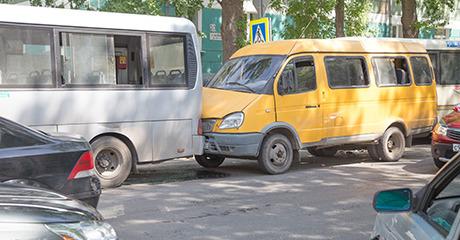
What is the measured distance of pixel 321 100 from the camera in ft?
32.0

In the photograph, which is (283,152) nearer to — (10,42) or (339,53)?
(339,53)

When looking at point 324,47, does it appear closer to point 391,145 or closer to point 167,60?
point 391,145

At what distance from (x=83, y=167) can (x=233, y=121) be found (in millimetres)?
4006

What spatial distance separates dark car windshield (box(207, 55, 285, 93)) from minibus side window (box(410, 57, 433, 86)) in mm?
3692

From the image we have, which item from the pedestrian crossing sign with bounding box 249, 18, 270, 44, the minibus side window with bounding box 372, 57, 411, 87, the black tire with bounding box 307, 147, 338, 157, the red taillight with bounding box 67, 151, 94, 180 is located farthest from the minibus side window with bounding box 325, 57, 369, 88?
the red taillight with bounding box 67, 151, 94, 180

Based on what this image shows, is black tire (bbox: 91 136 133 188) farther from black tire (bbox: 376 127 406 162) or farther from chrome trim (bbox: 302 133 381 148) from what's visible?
black tire (bbox: 376 127 406 162)

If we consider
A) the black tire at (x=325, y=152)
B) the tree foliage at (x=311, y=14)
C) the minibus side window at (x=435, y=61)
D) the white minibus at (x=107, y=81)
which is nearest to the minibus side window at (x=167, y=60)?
the white minibus at (x=107, y=81)

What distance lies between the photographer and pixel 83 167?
17.2ft

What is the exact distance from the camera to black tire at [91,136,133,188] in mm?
8219

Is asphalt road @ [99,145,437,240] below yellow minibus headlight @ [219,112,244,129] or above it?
below

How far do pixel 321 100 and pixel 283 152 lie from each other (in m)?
1.23

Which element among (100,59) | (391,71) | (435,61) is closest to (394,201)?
(100,59)

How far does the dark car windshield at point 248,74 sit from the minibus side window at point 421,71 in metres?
3.69

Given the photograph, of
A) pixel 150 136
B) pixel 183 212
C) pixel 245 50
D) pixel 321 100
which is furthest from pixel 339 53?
pixel 183 212
